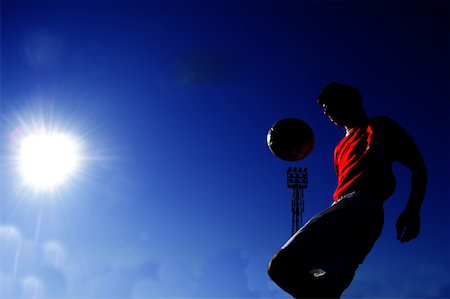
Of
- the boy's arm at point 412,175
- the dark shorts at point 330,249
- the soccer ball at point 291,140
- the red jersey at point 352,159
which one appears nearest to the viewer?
the dark shorts at point 330,249

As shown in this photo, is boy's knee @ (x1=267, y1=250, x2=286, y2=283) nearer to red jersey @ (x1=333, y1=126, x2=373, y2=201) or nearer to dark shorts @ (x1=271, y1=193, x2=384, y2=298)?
dark shorts @ (x1=271, y1=193, x2=384, y2=298)

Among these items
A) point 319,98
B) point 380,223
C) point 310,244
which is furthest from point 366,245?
point 319,98

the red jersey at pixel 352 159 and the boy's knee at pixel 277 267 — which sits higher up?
the red jersey at pixel 352 159

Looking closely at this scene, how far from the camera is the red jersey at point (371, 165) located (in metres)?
3.25

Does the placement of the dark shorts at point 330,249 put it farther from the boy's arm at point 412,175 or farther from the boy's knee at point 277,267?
the boy's arm at point 412,175

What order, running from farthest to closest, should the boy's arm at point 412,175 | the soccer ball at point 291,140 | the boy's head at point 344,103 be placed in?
the soccer ball at point 291,140 < the boy's head at point 344,103 < the boy's arm at point 412,175

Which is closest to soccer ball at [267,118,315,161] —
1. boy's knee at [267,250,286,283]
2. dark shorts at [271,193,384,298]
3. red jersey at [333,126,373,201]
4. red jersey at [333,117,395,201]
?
red jersey at [333,126,373,201]

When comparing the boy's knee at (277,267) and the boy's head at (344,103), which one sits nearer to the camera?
the boy's knee at (277,267)

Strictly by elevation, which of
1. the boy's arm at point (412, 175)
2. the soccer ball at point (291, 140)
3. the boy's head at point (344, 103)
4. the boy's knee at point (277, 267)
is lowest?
the boy's knee at point (277, 267)

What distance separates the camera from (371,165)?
10.8 feet

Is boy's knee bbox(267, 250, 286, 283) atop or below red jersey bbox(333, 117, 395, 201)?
below

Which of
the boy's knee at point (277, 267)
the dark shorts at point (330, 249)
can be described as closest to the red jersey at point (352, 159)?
the dark shorts at point (330, 249)

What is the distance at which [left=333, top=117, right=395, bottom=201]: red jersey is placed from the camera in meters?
3.25

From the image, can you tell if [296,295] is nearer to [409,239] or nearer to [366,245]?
[366,245]
